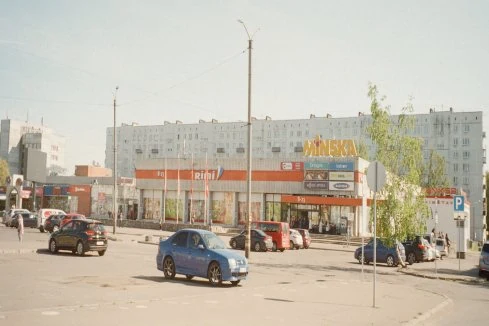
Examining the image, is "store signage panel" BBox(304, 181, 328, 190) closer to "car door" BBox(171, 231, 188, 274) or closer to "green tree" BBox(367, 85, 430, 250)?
"green tree" BBox(367, 85, 430, 250)

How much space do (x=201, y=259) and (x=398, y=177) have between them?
1501 centimetres


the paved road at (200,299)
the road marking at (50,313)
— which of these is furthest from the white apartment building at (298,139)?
the road marking at (50,313)

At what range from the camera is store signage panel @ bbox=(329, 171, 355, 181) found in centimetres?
5238

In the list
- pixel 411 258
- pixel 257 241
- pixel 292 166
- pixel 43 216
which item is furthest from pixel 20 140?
pixel 411 258

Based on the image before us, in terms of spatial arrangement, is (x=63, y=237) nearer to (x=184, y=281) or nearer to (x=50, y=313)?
(x=184, y=281)

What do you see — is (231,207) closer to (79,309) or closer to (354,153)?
(354,153)

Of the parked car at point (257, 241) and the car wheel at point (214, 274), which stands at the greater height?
the car wheel at point (214, 274)

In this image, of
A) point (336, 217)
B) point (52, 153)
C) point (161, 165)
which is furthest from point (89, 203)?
point (52, 153)

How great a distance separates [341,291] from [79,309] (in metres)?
8.39

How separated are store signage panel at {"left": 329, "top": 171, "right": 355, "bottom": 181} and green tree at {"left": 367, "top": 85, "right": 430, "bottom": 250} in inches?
944

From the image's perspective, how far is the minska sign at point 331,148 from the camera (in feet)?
177

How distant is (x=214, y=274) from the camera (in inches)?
619

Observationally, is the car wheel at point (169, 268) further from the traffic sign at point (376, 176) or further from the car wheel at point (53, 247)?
the car wheel at point (53, 247)

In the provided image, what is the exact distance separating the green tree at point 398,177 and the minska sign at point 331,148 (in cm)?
2519
